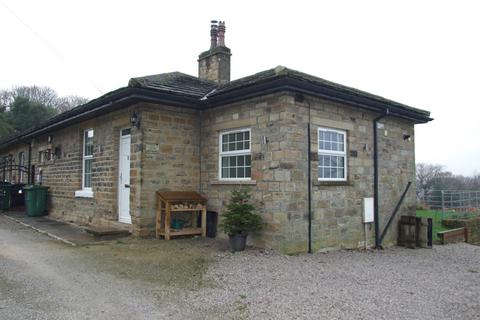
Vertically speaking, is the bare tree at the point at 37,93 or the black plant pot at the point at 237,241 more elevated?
the bare tree at the point at 37,93

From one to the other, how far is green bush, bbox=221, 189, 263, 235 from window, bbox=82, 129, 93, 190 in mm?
5828

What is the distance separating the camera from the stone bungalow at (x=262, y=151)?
763cm

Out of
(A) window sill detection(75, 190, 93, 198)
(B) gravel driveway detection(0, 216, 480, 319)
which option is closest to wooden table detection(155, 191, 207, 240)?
(B) gravel driveway detection(0, 216, 480, 319)

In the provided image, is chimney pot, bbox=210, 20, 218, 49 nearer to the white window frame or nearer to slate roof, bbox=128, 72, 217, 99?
slate roof, bbox=128, 72, 217, 99

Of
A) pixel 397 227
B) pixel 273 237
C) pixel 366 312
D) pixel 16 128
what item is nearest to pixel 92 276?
pixel 273 237

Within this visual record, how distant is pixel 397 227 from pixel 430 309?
6037 millimetres

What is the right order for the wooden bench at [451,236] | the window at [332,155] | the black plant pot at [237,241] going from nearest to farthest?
1. the black plant pot at [237,241]
2. the window at [332,155]
3. the wooden bench at [451,236]

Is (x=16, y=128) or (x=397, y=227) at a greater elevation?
(x=16, y=128)

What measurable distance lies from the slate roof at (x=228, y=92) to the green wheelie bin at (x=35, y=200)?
429cm

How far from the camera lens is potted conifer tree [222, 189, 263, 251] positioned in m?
7.42

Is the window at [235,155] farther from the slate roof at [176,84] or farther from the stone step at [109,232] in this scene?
the stone step at [109,232]

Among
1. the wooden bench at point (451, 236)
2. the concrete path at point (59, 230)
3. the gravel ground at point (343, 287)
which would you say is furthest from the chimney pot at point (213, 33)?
the wooden bench at point (451, 236)

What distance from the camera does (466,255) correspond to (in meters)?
9.03

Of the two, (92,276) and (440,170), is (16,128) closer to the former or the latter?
(92,276)
